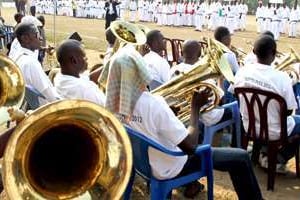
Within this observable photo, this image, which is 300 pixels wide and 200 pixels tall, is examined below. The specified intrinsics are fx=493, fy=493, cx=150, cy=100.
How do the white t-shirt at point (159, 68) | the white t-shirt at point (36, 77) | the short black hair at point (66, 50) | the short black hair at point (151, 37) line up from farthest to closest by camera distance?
the short black hair at point (151, 37)
the white t-shirt at point (159, 68)
the white t-shirt at point (36, 77)
the short black hair at point (66, 50)

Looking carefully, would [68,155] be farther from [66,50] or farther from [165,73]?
[165,73]

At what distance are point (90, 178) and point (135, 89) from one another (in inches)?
32.0

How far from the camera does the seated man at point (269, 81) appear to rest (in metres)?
4.54

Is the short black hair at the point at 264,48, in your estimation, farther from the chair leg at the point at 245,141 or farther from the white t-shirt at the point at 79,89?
the white t-shirt at the point at 79,89

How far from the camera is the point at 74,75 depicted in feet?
13.6

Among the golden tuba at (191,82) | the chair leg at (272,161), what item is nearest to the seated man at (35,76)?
the golden tuba at (191,82)

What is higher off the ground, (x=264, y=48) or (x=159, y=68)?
(x=264, y=48)

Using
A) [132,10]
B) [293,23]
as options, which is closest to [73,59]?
[293,23]

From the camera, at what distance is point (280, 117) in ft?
15.0

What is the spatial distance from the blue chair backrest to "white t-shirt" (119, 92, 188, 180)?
0.14 ft

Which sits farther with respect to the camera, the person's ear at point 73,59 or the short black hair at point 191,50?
the short black hair at point 191,50

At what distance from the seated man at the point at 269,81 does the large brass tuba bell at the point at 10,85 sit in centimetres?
212

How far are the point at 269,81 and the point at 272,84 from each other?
39mm

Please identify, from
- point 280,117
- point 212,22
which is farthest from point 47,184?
point 212,22
